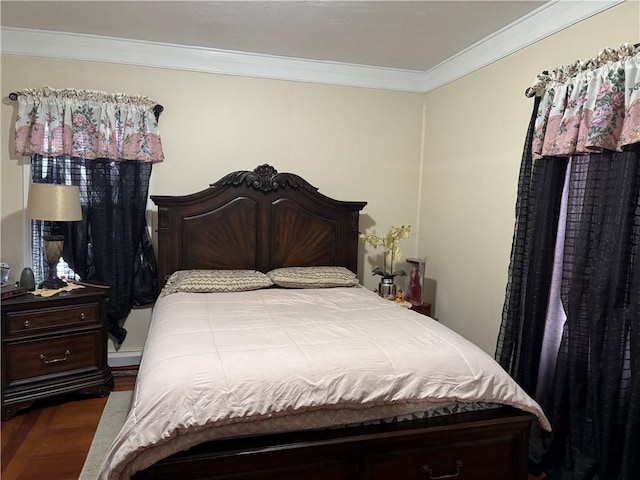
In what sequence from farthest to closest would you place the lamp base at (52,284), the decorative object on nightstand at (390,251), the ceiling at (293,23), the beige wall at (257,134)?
the decorative object on nightstand at (390,251), the beige wall at (257,134), the lamp base at (52,284), the ceiling at (293,23)

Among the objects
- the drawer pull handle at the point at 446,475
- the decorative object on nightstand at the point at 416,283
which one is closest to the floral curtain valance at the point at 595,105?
the decorative object on nightstand at the point at 416,283

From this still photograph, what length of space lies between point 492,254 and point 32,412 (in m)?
3.20

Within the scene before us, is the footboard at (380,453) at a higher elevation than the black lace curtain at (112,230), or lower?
lower

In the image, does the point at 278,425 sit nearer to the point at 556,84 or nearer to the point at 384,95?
the point at 556,84

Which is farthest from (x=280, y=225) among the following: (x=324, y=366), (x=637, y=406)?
(x=637, y=406)

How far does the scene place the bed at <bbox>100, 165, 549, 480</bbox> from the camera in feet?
5.34

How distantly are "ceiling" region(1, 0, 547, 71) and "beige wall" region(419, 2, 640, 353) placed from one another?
326mm

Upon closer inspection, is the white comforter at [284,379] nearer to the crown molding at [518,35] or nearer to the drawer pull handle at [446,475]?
the drawer pull handle at [446,475]

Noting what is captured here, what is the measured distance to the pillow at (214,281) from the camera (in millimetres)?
3055

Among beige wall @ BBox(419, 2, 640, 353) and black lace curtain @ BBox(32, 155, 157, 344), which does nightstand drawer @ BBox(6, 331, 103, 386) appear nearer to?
black lace curtain @ BBox(32, 155, 157, 344)

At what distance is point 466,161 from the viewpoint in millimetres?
3500

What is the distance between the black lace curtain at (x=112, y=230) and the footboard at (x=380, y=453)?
211 cm

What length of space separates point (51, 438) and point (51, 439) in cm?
1

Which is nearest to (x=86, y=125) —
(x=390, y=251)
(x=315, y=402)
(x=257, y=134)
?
(x=257, y=134)
